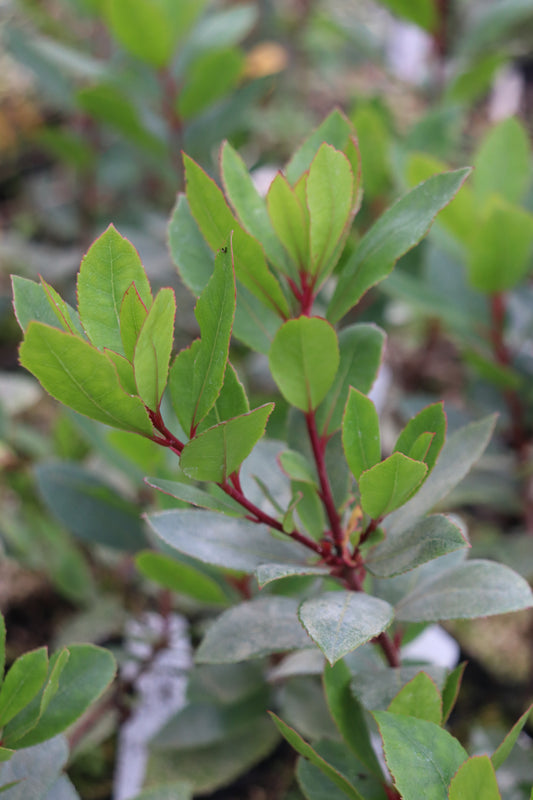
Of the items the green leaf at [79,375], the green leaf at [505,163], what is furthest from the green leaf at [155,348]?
the green leaf at [505,163]

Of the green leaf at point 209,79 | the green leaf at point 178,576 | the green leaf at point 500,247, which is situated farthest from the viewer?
the green leaf at point 209,79

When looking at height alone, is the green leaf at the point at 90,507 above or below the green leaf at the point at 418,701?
below

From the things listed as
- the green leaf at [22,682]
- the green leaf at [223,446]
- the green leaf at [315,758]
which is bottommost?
the green leaf at [315,758]

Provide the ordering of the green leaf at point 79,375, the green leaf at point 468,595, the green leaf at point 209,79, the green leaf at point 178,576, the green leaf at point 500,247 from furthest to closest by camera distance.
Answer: the green leaf at point 209,79
the green leaf at point 500,247
the green leaf at point 178,576
the green leaf at point 468,595
the green leaf at point 79,375

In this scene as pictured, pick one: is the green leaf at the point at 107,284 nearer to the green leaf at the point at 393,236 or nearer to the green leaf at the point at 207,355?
the green leaf at the point at 207,355

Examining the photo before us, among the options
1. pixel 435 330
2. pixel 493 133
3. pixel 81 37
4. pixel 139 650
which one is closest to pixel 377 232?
pixel 493 133

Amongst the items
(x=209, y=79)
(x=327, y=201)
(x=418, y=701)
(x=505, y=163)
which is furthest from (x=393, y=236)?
(x=209, y=79)

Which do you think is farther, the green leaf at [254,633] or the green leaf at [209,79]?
the green leaf at [209,79]
